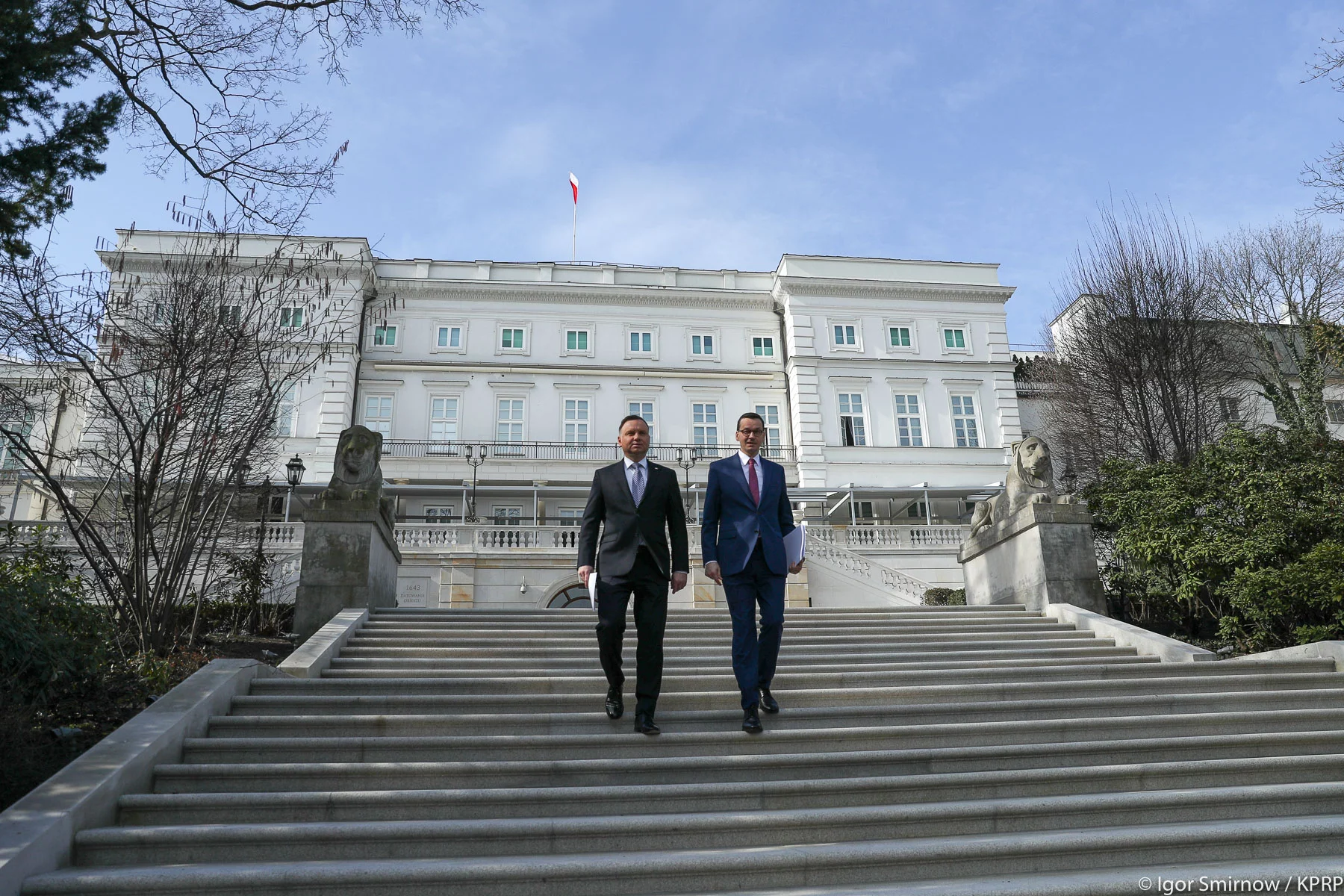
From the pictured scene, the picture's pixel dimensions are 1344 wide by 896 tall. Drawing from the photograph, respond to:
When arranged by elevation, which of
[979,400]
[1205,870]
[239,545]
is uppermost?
[979,400]

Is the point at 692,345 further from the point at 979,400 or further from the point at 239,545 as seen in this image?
the point at 239,545

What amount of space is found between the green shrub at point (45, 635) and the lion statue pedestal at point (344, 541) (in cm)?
204

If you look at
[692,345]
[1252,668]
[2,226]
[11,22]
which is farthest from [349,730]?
[692,345]

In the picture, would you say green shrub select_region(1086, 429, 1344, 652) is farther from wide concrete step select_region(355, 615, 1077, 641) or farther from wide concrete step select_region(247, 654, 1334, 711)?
wide concrete step select_region(247, 654, 1334, 711)

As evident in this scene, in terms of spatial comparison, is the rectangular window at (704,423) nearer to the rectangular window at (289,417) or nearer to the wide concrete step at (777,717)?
the rectangular window at (289,417)

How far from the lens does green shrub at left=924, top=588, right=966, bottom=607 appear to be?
838 inches

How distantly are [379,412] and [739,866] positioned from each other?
106 ft

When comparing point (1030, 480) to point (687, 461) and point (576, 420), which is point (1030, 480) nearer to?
point (687, 461)

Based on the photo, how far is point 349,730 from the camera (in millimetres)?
5949

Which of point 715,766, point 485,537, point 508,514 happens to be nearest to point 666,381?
point 508,514

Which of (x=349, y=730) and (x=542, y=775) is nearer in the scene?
(x=542, y=775)

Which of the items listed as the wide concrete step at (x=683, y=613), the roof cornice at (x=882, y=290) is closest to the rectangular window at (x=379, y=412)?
the roof cornice at (x=882, y=290)

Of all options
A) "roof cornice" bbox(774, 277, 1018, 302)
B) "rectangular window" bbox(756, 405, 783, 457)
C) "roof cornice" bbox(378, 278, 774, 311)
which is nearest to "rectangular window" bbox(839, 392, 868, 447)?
"rectangular window" bbox(756, 405, 783, 457)

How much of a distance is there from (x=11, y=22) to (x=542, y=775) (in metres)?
6.31
